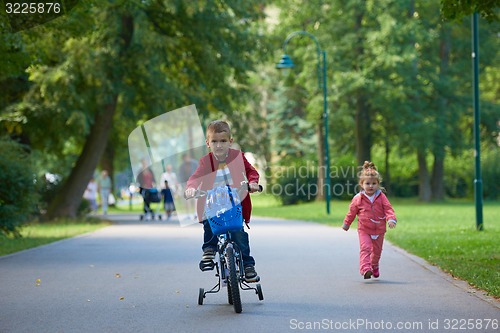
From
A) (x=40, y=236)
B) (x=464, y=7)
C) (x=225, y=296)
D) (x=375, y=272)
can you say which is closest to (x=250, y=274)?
(x=225, y=296)

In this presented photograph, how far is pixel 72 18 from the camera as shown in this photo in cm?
1962

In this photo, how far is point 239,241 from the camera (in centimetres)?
953

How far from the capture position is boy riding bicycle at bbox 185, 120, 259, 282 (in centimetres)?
935

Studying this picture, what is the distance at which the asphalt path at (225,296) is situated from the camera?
852 centimetres

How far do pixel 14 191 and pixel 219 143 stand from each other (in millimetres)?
12579

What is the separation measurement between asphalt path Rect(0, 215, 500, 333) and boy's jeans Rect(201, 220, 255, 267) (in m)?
0.47

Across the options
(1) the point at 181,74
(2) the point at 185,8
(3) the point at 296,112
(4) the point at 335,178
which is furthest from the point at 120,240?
(3) the point at 296,112

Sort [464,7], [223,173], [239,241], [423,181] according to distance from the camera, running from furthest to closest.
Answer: [423,181]
[464,7]
[239,241]
[223,173]

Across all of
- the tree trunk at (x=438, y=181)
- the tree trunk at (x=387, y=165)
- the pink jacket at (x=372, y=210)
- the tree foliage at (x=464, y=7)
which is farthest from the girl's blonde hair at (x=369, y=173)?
the tree trunk at (x=387, y=165)

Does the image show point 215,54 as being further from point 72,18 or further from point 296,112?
point 296,112

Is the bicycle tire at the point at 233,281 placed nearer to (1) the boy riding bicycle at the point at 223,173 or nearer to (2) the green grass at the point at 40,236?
(1) the boy riding bicycle at the point at 223,173

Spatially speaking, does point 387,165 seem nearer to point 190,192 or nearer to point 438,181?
point 438,181

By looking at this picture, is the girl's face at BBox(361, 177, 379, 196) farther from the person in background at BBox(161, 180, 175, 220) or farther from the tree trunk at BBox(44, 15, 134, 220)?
the tree trunk at BBox(44, 15, 134, 220)

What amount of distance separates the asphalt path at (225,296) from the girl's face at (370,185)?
106cm
